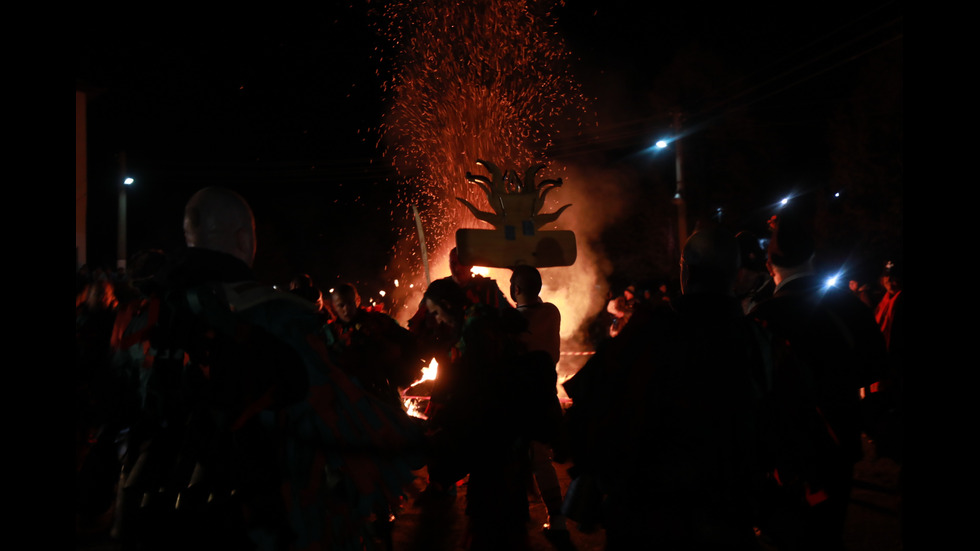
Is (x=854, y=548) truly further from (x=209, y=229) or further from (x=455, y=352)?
(x=209, y=229)

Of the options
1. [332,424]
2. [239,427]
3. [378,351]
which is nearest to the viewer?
[239,427]

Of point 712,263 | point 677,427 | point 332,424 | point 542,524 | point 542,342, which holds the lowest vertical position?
point 542,524

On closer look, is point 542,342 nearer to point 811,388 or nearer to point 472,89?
point 811,388

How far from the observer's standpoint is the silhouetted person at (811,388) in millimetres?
2855

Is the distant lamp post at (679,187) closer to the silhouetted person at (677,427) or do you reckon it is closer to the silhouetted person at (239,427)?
the silhouetted person at (677,427)

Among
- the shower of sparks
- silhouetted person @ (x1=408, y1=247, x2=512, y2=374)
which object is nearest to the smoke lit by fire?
the shower of sparks

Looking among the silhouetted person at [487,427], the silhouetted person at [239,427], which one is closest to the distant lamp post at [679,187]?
the silhouetted person at [487,427]

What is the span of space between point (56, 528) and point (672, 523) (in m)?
2.10

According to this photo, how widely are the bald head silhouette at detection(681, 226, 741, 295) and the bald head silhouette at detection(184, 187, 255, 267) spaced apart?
184 cm

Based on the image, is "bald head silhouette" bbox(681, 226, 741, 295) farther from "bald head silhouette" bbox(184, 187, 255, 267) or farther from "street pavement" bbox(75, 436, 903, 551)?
"street pavement" bbox(75, 436, 903, 551)

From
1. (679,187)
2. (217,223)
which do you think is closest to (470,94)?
(679,187)

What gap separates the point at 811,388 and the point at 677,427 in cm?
65

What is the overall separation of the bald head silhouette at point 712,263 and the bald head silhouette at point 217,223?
6.05ft

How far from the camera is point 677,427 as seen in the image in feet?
9.00
